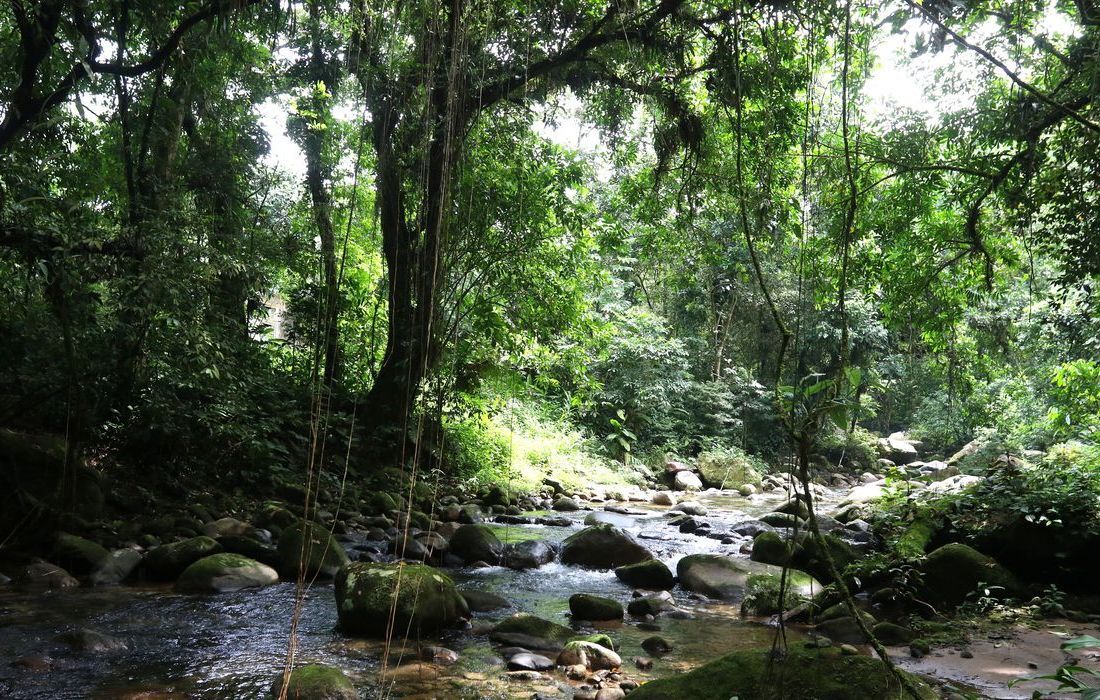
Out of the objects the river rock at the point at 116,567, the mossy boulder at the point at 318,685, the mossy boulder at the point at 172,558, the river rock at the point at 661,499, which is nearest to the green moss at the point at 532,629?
the mossy boulder at the point at 318,685

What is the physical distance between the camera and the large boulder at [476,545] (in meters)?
6.91

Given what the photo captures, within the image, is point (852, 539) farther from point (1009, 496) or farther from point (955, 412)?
point (955, 412)

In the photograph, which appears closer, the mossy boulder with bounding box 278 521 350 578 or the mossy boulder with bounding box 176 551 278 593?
the mossy boulder with bounding box 176 551 278 593

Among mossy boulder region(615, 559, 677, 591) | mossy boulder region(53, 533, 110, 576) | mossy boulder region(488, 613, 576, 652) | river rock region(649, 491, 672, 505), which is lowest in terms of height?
mossy boulder region(488, 613, 576, 652)

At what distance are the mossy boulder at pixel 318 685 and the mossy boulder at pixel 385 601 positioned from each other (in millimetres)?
932

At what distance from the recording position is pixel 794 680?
2639mm

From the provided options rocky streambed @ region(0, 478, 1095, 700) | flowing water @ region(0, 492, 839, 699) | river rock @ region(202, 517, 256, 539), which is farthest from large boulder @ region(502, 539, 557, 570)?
river rock @ region(202, 517, 256, 539)

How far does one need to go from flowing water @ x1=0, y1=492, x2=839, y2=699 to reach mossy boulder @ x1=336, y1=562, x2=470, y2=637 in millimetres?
117

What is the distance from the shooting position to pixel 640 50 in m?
6.46

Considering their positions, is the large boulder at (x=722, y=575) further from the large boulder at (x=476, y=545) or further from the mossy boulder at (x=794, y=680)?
the mossy boulder at (x=794, y=680)

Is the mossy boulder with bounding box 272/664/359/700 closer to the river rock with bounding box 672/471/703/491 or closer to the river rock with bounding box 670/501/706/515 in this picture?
the river rock with bounding box 670/501/706/515

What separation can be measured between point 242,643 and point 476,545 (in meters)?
3.10

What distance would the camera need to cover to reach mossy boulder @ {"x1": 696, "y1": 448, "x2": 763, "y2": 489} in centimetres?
1644

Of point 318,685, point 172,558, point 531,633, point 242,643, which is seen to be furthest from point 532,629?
point 172,558
